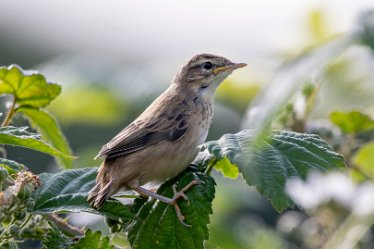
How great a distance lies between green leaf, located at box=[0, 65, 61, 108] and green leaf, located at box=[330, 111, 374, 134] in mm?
1218

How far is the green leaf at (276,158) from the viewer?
217 cm

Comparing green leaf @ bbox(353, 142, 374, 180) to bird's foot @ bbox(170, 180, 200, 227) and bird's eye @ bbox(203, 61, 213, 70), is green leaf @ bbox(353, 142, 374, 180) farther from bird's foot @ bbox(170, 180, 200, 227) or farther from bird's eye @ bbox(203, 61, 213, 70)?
bird's eye @ bbox(203, 61, 213, 70)

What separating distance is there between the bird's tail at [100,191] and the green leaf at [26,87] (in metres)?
0.39

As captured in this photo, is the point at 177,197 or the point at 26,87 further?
the point at 26,87

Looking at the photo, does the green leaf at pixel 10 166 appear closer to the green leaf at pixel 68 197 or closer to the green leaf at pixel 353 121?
the green leaf at pixel 68 197

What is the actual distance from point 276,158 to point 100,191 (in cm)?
76

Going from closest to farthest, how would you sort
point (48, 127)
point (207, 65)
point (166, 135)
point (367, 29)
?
point (367, 29)
point (48, 127)
point (166, 135)
point (207, 65)

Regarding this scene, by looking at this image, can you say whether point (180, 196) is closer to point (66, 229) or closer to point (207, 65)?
point (66, 229)

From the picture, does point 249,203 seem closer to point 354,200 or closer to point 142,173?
point 142,173

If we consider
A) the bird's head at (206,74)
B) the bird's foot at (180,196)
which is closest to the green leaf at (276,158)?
the bird's foot at (180,196)

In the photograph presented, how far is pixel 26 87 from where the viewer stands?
284cm

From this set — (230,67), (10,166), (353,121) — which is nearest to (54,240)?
(10,166)

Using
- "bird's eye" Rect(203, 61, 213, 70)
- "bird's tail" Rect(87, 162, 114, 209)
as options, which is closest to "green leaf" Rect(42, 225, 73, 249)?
"bird's tail" Rect(87, 162, 114, 209)

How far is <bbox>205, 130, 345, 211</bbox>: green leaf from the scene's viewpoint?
2168mm
